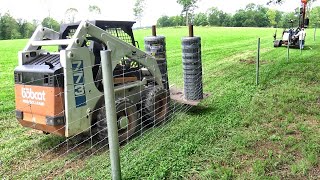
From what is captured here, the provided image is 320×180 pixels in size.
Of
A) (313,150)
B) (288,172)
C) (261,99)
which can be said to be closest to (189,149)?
(288,172)

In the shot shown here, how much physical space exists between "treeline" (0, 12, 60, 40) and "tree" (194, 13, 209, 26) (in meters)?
30.3

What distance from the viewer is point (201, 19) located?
74500mm

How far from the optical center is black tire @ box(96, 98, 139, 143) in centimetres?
461

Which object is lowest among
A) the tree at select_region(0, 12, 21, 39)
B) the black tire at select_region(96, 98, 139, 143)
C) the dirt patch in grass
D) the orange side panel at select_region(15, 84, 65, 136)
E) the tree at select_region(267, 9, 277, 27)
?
the dirt patch in grass

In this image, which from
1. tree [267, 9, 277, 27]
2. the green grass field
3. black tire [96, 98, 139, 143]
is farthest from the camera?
tree [267, 9, 277, 27]

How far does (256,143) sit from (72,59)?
2756 mm

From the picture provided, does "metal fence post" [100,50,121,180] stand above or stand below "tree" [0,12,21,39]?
below

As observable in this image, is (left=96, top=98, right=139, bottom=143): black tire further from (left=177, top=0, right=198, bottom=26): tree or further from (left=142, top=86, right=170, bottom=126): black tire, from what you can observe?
(left=177, top=0, right=198, bottom=26): tree

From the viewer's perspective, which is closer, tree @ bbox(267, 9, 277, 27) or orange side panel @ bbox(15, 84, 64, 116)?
orange side panel @ bbox(15, 84, 64, 116)

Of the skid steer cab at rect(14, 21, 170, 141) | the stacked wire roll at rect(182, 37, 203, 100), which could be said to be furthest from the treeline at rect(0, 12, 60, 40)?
the skid steer cab at rect(14, 21, 170, 141)

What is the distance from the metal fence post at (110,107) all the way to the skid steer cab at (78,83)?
1.08 metres

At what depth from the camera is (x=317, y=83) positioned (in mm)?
8141

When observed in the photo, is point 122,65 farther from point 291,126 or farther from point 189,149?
point 291,126

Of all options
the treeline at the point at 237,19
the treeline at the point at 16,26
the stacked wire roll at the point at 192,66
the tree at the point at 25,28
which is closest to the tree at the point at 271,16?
the treeline at the point at 237,19
